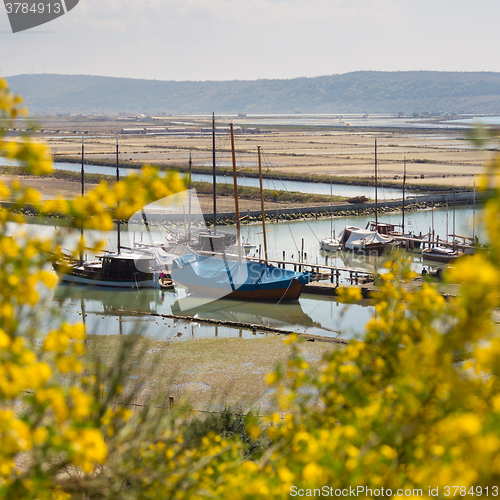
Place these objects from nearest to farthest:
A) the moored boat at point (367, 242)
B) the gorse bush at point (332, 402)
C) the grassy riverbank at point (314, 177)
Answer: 1. the gorse bush at point (332, 402)
2. the moored boat at point (367, 242)
3. the grassy riverbank at point (314, 177)

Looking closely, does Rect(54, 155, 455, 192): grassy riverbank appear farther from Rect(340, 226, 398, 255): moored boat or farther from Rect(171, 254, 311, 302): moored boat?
Rect(171, 254, 311, 302): moored boat

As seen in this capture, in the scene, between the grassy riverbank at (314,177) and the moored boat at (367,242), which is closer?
the moored boat at (367,242)

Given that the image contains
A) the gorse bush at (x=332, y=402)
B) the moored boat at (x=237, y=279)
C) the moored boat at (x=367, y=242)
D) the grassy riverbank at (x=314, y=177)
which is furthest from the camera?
the grassy riverbank at (x=314, y=177)

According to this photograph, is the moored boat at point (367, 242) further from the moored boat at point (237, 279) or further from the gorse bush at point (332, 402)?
the gorse bush at point (332, 402)

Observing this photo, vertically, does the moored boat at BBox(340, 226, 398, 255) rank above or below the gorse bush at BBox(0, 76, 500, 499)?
below

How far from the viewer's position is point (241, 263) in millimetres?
32250

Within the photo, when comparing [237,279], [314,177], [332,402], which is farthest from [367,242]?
[314,177]

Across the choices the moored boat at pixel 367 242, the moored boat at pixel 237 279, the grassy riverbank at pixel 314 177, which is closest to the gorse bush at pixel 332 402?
the moored boat at pixel 237 279

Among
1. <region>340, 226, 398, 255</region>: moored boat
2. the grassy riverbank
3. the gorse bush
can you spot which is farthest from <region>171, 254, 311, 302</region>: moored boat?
the grassy riverbank

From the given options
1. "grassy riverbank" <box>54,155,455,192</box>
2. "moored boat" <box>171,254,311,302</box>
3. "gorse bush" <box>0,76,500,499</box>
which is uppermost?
"gorse bush" <box>0,76,500,499</box>

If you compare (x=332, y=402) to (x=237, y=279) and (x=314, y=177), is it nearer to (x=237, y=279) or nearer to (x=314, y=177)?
(x=237, y=279)

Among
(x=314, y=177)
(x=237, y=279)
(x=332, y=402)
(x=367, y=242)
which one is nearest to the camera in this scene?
(x=332, y=402)

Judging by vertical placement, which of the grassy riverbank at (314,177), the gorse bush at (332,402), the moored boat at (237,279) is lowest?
the moored boat at (237,279)

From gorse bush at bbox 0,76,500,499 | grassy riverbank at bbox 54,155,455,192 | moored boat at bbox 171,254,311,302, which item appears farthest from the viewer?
grassy riverbank at bbox 54,155,455,192
